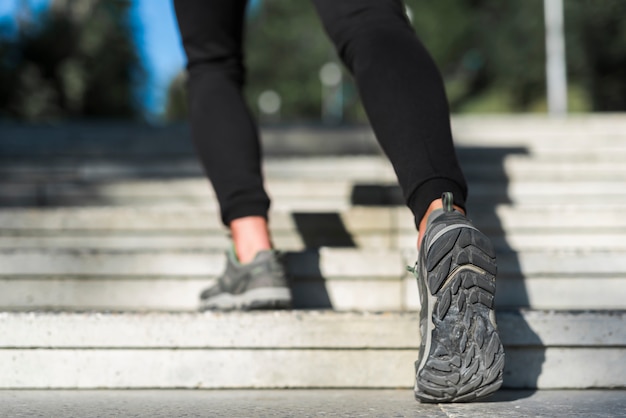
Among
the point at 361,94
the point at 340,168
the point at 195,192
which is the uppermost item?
the point at 340,168

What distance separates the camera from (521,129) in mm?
6805

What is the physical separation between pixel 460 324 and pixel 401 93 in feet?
1.81

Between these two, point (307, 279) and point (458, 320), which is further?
point (307, 279)

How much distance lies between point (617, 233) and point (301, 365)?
70.1 inches

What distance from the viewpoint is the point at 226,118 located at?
2215mm

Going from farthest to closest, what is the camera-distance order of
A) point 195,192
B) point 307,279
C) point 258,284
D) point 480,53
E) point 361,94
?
point 480,53 < point 195,192 < point 307,279 < point 258,284 < point 361,94

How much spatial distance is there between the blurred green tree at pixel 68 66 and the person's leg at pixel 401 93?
22414 mm

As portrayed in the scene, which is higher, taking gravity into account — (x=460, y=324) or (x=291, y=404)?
(x=460, y=324)

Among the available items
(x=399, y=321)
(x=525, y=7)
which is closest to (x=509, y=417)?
(x=399, y=321)

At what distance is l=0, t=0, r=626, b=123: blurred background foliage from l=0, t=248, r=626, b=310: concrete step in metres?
12.3

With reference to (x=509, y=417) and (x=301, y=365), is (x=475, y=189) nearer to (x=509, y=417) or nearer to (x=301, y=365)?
(x=301, y=365)

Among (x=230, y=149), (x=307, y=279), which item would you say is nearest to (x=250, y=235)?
(x=230, y=149)

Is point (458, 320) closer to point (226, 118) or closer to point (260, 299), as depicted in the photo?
point (260, 299)

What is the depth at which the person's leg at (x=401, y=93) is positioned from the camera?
5.82ft
